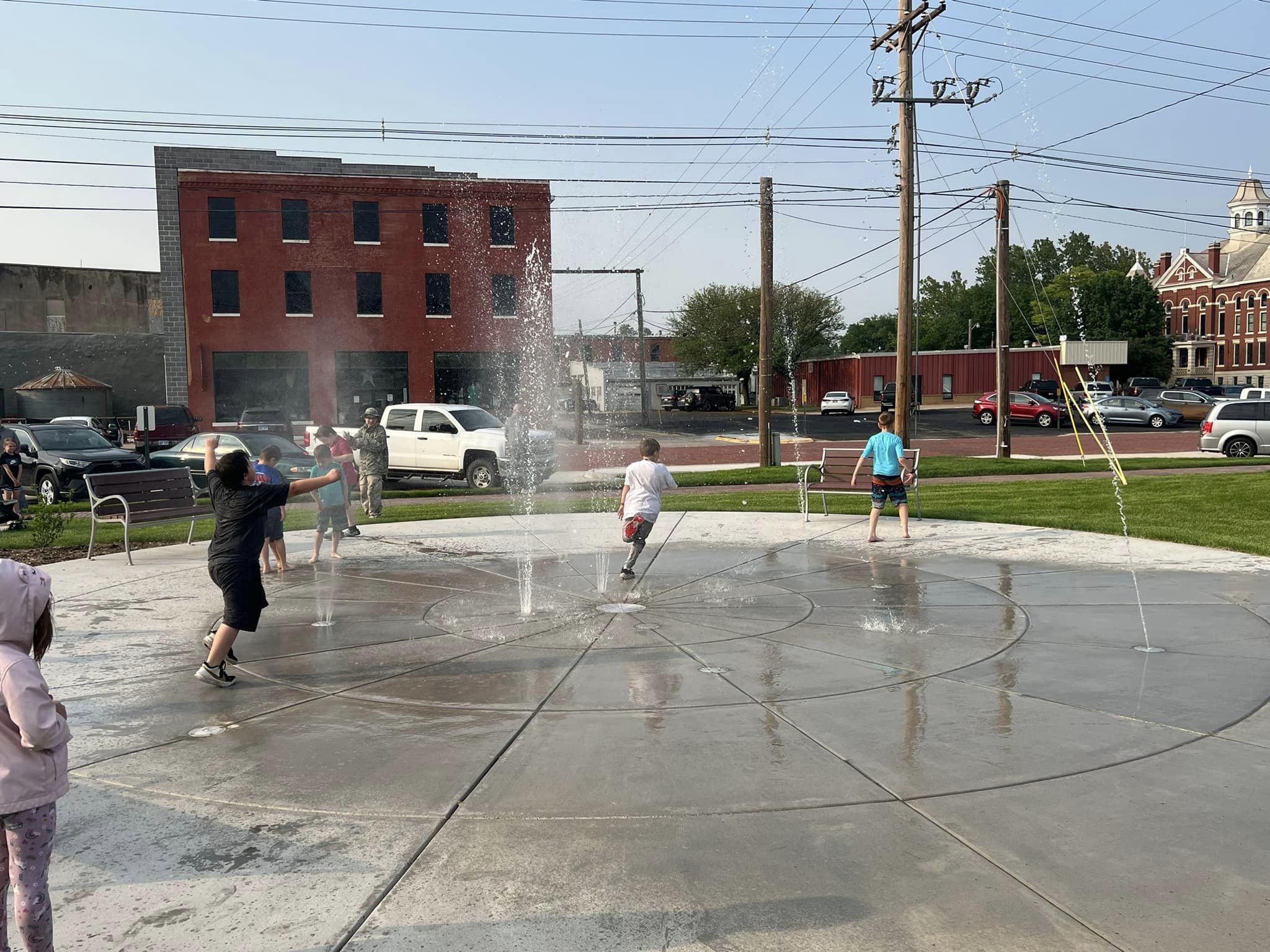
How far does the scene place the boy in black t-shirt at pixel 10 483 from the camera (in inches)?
670

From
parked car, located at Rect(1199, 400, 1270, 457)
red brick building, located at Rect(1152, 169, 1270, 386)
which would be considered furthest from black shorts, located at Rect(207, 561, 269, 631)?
red brick building, located at Rect(1152, 169, 1270, 386)

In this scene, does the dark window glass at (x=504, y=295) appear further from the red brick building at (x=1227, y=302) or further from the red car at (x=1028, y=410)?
the red brick building at (x=1227, y=302)

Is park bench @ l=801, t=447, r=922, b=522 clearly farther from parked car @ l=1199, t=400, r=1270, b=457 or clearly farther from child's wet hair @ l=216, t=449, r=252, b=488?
parked car @ l=1199, t=400, r=1270, b=457

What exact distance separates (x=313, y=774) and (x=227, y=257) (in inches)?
1721

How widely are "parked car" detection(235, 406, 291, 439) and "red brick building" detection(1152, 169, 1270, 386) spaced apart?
81.2m

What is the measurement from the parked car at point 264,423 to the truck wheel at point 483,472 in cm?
1030

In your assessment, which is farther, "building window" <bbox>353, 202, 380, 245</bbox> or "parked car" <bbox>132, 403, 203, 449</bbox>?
"building window" <bbox>353, 202, 380, 245</bbox>

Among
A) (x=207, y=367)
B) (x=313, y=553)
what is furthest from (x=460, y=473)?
(x=207, y=367)

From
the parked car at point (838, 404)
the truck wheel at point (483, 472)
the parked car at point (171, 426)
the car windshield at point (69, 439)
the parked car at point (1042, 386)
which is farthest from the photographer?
the parked car at point (1042, 386)

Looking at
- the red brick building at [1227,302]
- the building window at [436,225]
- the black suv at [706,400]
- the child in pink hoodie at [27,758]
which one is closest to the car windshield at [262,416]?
the building window at [436,225]

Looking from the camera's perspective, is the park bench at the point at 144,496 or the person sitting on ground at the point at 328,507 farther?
the park bench at the point at 144,496

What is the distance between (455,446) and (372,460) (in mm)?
6006

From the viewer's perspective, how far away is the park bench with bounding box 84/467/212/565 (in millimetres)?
11914

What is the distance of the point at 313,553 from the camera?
12.1m
